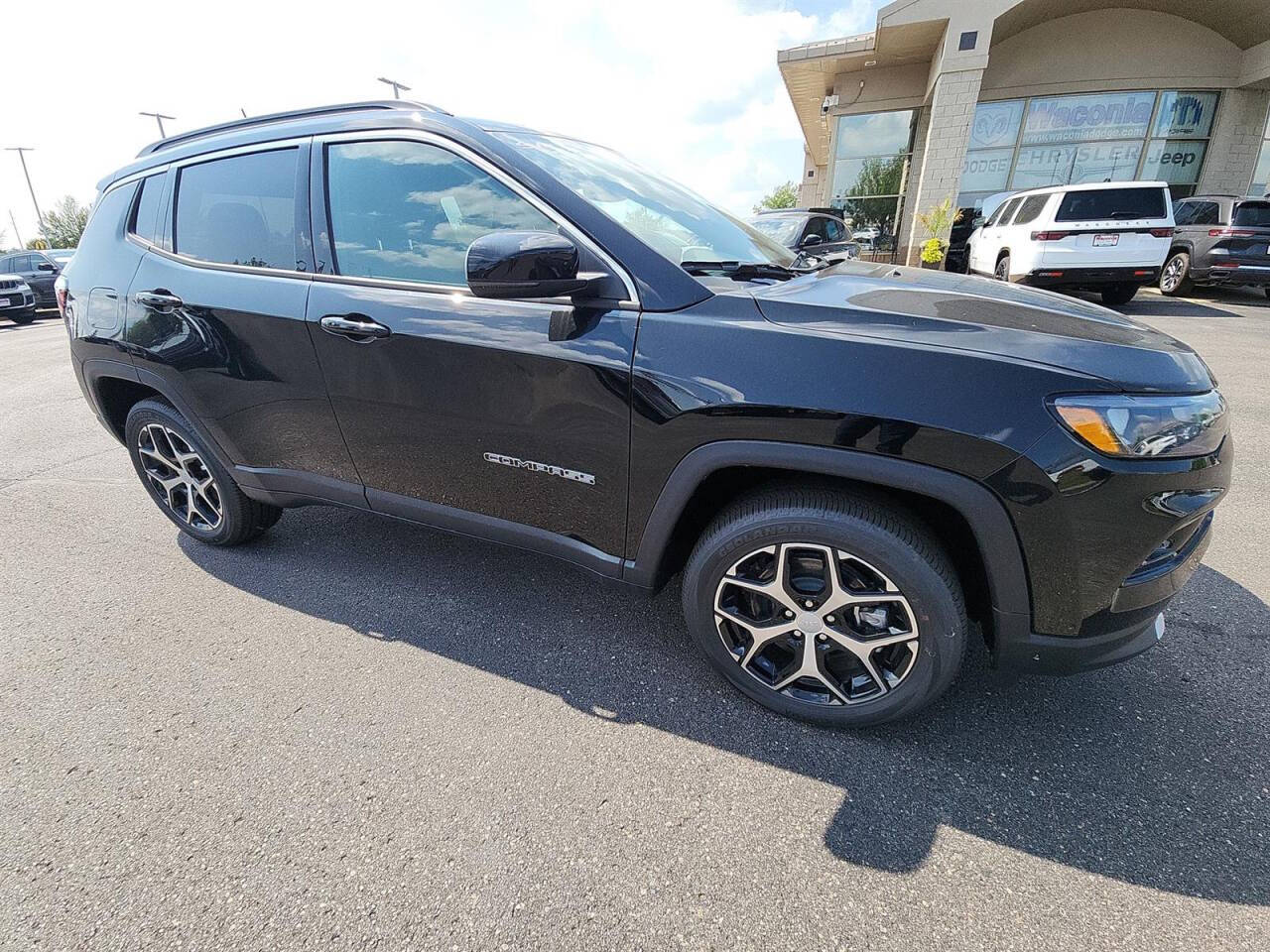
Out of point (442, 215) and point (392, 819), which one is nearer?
Answer: point (392, 819)

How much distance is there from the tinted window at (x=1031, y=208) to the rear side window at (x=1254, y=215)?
3.20 metres

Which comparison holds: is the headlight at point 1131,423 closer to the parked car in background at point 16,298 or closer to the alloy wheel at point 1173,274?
the alloy wheel at point 1173,274

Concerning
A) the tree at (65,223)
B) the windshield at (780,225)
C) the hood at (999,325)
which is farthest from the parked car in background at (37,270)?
the tree at (65,223)

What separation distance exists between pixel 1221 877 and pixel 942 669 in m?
0.72

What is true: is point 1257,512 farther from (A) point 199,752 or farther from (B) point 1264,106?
(B) point 1264,106

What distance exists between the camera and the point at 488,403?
6.59 ft

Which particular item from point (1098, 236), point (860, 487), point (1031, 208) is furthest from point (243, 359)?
point (1031, 208)

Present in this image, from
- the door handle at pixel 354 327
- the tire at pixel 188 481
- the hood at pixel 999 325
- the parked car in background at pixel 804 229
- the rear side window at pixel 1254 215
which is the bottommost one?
the tire at pixel 188 481

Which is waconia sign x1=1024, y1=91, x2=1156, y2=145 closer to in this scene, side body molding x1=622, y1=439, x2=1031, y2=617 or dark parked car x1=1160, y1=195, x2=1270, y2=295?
dark parked car x1=1160, y1=195, x2=1270, y2=295

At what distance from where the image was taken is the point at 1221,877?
1475mm

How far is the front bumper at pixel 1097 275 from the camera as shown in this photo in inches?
352

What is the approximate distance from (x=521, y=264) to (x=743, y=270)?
84 centimetres

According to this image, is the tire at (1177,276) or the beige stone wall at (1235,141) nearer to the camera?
the tire at (1177,276)

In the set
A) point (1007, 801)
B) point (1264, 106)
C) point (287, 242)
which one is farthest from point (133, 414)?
point (1264, 106)
